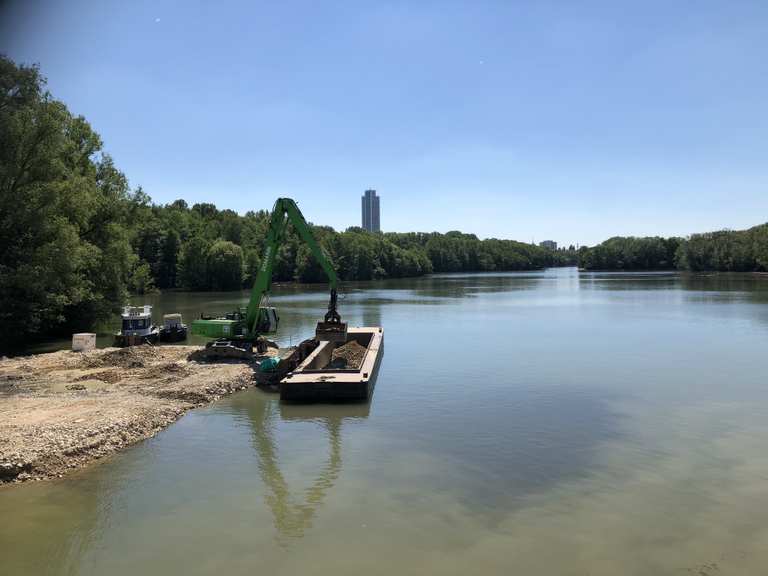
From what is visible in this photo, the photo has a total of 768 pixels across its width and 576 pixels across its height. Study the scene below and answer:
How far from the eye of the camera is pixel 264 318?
84.0 ft

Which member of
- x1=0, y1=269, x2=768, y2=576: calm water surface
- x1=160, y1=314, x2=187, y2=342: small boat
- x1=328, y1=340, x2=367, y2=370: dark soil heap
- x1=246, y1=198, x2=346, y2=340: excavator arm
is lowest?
x1=0, y1=269, x2=768, y2=576: calm water surface

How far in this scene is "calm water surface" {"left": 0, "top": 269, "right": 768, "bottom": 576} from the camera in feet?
29.5

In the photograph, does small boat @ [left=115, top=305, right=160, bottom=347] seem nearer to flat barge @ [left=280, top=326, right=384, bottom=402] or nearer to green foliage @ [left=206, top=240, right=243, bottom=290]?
flat barge @ [left=280, top=326, right=384, bottom=402]

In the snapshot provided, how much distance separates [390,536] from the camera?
31.6 feet

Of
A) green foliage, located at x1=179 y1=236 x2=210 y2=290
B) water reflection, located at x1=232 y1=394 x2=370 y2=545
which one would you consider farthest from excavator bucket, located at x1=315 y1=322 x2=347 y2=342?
green foliage, located at x1=179 y1=236 x2=210 y2=290

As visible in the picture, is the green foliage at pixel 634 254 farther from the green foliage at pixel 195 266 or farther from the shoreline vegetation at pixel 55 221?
the shoreline vegetation at pixel 55 221

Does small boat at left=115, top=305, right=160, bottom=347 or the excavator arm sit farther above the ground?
the excavator arm

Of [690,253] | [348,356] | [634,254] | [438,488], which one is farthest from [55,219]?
[634,254]

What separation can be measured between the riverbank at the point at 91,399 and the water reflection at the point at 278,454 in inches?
83.1

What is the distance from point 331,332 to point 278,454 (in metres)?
9.03

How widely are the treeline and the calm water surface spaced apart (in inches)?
4907

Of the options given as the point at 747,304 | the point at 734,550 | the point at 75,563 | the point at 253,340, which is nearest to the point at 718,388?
the point at 734,550

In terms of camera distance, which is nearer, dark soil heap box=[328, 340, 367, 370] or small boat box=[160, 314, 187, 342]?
dark soil heap box=[328, 340, 367, 370]

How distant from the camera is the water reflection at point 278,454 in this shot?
10.5 meters
